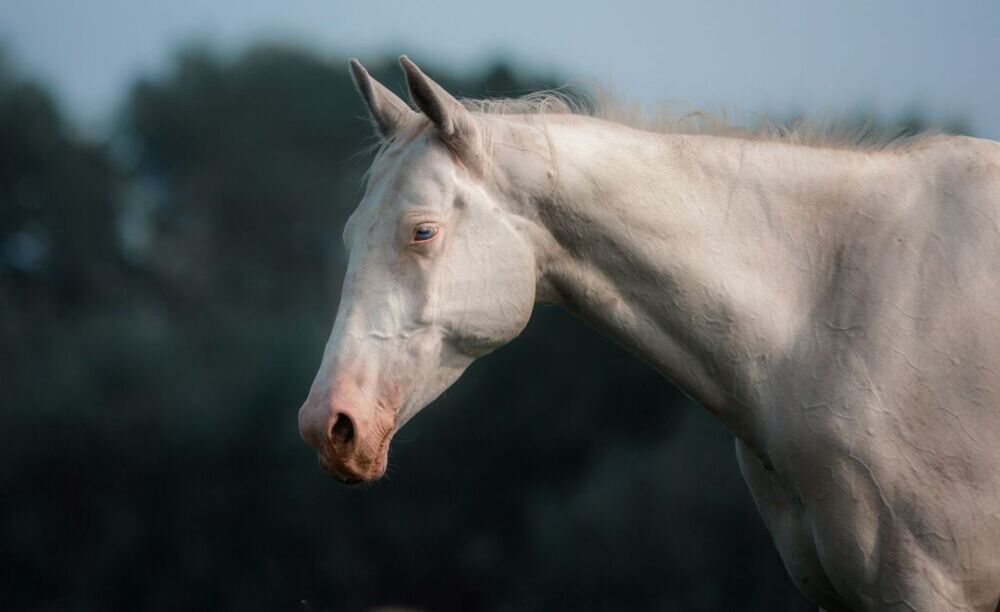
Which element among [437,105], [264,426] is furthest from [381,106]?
[264,426]

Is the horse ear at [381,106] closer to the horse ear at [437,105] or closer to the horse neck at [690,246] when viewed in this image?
the horse ear at [437,105]

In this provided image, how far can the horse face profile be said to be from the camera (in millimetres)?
2080

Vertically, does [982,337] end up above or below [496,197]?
below

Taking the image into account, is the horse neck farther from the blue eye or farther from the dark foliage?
the dark foliage

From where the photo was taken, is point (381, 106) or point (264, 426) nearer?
point (381, 106)

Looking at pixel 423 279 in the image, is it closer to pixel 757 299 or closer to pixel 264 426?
pixel 757 299

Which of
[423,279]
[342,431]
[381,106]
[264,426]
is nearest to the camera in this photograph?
[342,431]

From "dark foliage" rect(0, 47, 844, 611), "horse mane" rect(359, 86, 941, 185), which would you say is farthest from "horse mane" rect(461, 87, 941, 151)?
"dark foliage" rect(0, 47, 844, 611)

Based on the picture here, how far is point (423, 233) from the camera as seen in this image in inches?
84.3

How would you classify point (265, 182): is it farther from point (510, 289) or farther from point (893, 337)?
point (893, 337)

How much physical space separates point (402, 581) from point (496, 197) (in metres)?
3.66

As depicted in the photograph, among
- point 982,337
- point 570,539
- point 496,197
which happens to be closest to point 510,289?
point 496,197

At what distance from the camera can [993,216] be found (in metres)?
2.15

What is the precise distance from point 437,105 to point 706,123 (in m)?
0.65
